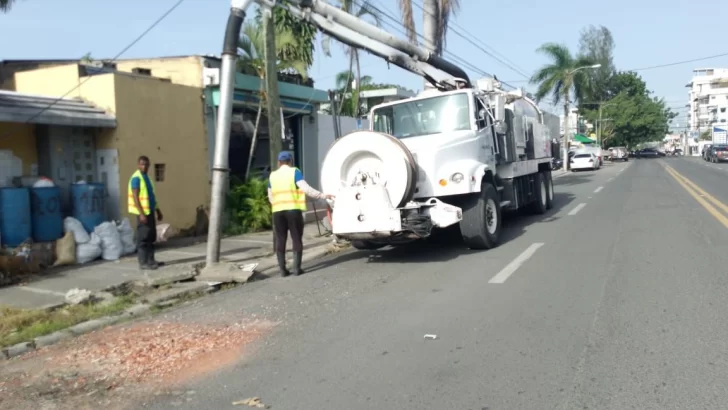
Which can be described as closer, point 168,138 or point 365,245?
point 365,245

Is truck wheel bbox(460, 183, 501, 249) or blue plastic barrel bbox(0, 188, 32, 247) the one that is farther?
truck wheel bbox(460, 183, 501, 249)

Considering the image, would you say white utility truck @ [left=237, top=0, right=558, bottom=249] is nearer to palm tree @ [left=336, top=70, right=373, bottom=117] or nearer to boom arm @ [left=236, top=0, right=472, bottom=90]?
boom arm @ [left=236, top=0, right=472, bottom=90]

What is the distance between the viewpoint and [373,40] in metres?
13.1

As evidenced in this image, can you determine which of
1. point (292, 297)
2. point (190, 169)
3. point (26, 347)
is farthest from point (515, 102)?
point (26, 347)

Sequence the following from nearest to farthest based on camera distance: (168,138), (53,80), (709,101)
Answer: (53,80)
(168,138)
(709,101)

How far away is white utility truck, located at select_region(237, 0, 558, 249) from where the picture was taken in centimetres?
952

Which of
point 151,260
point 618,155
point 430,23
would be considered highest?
point 430,23

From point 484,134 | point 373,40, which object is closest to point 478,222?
point 484,134

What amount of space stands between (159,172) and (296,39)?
6688 mm

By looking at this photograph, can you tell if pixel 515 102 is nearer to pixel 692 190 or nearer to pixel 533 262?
pixel 533 262

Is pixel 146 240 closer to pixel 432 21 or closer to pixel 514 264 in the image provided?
pixel 514 264

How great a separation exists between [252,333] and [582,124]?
275 feet

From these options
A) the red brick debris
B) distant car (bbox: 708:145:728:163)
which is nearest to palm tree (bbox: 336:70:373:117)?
the red brick debris

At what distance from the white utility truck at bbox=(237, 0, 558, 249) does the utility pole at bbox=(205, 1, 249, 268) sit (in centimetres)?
158
